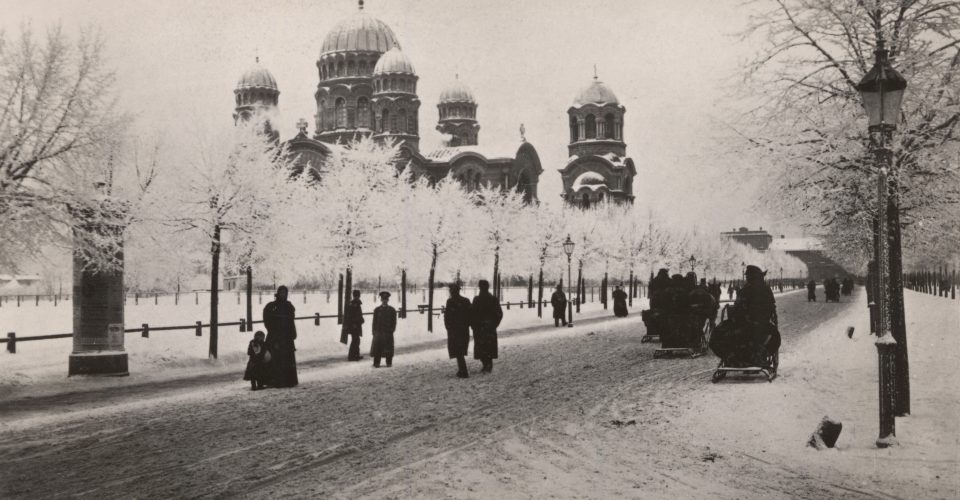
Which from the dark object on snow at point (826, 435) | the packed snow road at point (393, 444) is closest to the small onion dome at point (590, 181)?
the packed snow road at point (393, 444)

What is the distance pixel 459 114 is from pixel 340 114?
1534cm

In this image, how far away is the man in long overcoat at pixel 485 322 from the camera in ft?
52.9

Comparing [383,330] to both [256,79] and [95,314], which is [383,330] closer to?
[95,314]

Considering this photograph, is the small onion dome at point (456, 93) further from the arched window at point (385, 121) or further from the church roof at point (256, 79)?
the church roof at point (256, 79)

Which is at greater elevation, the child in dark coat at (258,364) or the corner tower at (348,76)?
the corner tower at (348,76)

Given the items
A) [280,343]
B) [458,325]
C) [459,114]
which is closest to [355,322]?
[458,325]

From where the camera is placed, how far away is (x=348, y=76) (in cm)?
8419

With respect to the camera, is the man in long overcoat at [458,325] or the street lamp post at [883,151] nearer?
the street lamp post at [883,151]

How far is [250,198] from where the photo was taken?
2231 cm

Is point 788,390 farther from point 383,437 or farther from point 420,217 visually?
point 420,217

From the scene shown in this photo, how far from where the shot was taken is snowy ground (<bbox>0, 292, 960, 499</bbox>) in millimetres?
7262

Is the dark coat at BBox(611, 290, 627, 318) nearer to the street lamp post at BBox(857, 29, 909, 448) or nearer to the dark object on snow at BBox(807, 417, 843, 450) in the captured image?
the dark object on snow at BBox(807, 417, 843, 450)

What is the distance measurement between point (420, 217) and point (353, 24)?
54.6 metres

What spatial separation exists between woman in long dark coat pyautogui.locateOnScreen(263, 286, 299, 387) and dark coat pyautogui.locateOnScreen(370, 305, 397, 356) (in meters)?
3.34
